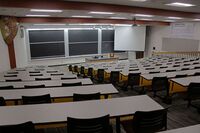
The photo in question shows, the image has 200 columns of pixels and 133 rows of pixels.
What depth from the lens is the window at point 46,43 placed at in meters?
14.5

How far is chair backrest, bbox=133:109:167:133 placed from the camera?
96.8 inches

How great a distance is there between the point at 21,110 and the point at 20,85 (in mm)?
2030

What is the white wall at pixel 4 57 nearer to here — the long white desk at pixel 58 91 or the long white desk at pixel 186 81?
the long white desk at pixel 58 91

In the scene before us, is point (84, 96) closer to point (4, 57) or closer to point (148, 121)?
point (148, 121)

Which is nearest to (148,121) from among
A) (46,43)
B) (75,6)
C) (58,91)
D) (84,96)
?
(84,96)

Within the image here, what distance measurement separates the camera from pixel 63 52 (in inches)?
623

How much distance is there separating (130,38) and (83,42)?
448cm

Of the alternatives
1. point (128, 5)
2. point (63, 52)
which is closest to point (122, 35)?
point (63, 52)

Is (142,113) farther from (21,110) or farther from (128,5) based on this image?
(128,5)

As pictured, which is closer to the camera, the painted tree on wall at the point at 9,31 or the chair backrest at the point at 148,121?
the chair backrest at the point at 148,121

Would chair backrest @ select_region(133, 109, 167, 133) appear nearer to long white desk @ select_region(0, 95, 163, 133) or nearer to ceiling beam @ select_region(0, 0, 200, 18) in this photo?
long white desk @ select_region(0, 95, 163, 133)

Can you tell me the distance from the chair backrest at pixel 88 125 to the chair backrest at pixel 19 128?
0.45 meters

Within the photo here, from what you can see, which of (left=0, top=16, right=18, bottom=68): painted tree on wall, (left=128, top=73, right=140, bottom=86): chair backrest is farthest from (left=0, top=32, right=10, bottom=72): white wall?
(left=128, top=73, right=140, bottom=86): chair backrest

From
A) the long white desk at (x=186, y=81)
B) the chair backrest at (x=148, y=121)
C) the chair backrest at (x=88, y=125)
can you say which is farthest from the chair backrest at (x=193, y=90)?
the chair backrest at (x=88, y=125)
